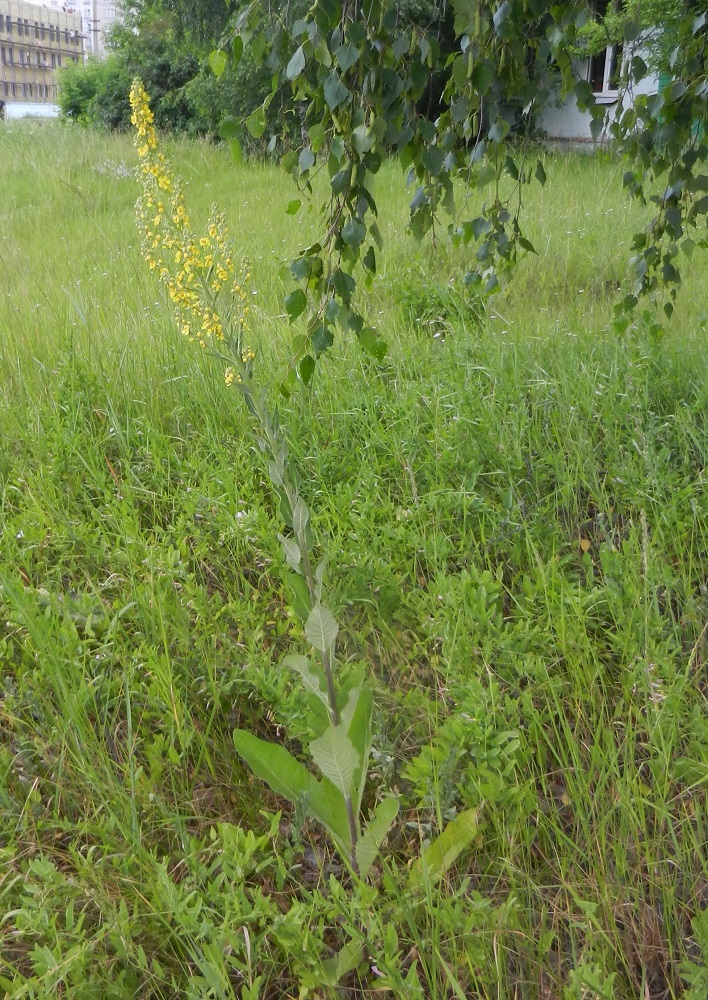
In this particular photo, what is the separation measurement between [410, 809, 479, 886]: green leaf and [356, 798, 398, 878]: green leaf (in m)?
0.08

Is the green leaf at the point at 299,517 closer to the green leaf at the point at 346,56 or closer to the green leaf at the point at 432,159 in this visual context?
the green leaf at the point at 346,56

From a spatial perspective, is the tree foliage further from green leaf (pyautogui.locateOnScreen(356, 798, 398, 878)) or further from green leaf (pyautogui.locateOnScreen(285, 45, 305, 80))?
green leaf (pyautogui.locateOnScreen(356, 798, 398, 878))

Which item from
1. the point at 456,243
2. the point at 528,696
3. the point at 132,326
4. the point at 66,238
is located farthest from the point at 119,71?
the point at 528,696

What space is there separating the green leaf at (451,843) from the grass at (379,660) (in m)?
0.04

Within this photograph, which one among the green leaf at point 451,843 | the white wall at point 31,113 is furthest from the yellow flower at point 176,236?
the white wall at point 31,113

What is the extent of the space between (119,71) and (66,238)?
1500cm

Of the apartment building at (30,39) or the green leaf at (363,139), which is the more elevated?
the apartment building at (30,39)

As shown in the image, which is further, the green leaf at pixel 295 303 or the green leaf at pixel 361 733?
the green leaf at pixel 295 303

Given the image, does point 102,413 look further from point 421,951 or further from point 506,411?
point 421,951

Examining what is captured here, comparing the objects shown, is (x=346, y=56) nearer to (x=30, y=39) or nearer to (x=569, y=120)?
(x=569, y=120)

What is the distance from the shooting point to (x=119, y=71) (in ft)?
59.8

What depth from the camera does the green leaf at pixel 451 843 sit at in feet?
4.51

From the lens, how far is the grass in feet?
4.21

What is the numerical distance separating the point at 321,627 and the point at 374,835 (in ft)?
1.34
